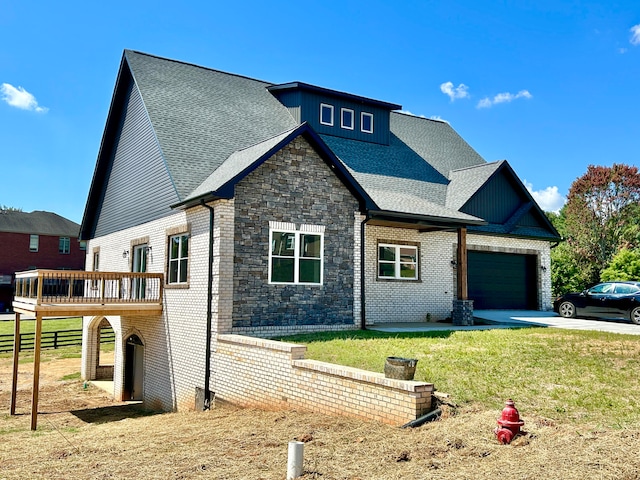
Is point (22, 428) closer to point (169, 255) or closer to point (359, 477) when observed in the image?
point (169, 255)

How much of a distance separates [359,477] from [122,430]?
7.54 meters

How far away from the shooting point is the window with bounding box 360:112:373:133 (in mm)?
23234

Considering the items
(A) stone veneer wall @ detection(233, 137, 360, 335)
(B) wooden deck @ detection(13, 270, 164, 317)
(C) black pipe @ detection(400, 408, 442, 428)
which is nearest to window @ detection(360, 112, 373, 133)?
(A) stone veneer wall @ detection(233, 137, 360, 335)

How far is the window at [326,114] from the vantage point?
22516 millimetres

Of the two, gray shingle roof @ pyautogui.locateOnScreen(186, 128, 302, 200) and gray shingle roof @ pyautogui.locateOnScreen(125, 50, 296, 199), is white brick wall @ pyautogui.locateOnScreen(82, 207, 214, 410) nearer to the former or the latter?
gray shingle roof @ pyautogui.locateOnScreen(186, 128, 302, 200)

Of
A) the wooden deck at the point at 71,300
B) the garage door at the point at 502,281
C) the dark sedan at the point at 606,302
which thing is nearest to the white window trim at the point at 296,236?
the wooden deck at the point at 71,300

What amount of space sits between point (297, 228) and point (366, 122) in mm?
9610

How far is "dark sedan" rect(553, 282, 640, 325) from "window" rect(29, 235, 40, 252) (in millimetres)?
49889

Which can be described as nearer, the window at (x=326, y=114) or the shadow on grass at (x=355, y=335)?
the shadow on grass at (x=355, y=335)

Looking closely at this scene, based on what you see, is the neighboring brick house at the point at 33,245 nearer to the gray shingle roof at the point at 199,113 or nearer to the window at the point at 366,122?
the gray shingle roof at the point at 199,113

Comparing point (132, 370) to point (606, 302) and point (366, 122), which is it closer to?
point (366, 122)

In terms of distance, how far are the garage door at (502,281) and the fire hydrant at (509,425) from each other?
15.2 m

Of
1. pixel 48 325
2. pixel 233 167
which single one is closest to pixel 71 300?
pixel 233 167

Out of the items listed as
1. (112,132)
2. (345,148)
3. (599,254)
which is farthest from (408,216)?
(599,254)
